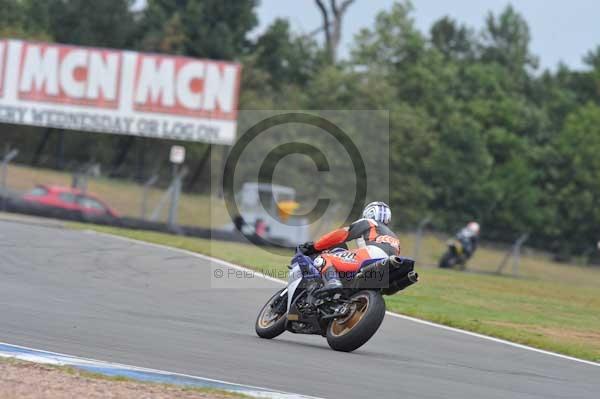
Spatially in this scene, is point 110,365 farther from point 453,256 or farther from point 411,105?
point 411,105

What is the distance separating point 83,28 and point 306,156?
15.8 metres

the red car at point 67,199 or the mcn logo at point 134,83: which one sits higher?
the mcn logo at point 134,83

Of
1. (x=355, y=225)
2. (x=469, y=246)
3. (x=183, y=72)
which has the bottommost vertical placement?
(x=469, y=246)

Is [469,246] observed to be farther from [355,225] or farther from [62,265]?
[355,225]

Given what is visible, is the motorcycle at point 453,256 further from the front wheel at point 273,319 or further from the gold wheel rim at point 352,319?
the gold wheel rim at point 352,319

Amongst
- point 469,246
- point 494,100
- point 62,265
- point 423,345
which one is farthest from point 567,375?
point 494,100

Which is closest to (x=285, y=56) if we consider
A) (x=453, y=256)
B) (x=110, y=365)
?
(x=453, y=256)

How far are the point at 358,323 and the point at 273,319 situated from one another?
1.32 meters

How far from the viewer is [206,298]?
47.9 ft

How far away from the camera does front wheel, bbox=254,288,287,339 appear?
1094 centimetres

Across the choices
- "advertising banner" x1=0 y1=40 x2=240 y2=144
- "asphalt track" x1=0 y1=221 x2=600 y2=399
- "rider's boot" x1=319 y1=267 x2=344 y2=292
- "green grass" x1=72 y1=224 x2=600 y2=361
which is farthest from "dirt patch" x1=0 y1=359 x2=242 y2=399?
"advertising banner" x1=0 y1=40 x2=240 y2=144

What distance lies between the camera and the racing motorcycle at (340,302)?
33.0ft

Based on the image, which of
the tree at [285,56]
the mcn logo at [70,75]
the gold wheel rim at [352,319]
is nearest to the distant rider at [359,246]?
the gold wheel rim at [352,319]

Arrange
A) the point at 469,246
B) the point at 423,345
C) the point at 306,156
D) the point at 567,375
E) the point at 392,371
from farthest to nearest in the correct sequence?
the point at 306,156, the point at 469,246, the point at 423,345, the point at 567,375, the point at 392,371
